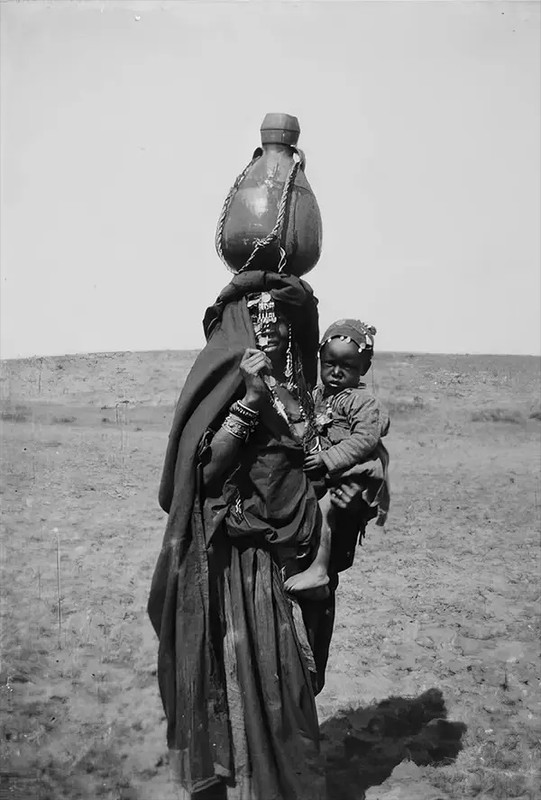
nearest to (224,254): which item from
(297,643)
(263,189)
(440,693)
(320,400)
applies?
(263,189)

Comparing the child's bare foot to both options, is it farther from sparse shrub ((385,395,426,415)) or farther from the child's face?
sparse shrub ((385,395,426,415))

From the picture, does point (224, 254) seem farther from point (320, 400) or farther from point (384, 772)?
point (384, 772)

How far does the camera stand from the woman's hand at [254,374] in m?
3.12

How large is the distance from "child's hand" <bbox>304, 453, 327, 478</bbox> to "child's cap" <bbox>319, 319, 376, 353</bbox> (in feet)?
1.20

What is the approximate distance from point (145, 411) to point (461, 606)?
10.6 ft

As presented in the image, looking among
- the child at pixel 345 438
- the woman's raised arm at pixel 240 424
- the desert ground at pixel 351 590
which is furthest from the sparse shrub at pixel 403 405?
the woman's raised arm at pixel 240 424

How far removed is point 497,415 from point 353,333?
6.70 m

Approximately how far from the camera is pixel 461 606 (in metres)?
6.79

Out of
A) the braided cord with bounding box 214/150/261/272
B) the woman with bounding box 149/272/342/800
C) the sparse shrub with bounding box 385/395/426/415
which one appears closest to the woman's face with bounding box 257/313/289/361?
the woman with bounding box 149/272/342/800

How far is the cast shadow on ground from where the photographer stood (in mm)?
4457

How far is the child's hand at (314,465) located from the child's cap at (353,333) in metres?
0.36

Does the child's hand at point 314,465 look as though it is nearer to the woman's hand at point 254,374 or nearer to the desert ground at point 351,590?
the woman's hand at point 254,374

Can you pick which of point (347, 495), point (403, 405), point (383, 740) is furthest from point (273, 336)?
point (403, 405)

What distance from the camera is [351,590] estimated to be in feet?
23.0
